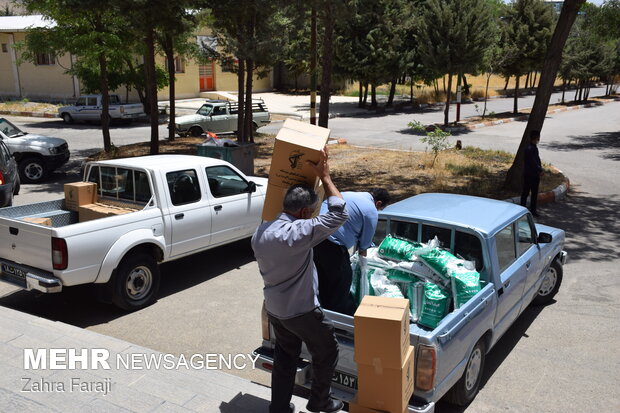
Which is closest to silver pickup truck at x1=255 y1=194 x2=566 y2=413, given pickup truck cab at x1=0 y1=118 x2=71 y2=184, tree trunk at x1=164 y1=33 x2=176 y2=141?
pickup truck cab at x1=0 y1=118 x2=71 y2=184

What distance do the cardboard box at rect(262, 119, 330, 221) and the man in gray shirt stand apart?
0.33 ft

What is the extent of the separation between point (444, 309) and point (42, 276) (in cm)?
442

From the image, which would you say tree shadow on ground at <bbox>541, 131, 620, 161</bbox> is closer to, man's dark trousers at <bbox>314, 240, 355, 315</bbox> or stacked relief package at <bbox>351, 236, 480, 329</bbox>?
stacked relief package at <bbox>351, 236, 480, 329</bbox>

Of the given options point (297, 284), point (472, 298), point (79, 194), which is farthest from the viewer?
point (79, 194)

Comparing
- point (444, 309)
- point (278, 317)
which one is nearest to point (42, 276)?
point (278, 317)

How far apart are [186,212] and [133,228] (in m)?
0.87

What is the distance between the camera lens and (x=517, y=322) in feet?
22.4

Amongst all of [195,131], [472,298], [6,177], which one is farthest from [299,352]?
[195,131]

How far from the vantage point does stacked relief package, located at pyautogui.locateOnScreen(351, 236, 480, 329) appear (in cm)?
496

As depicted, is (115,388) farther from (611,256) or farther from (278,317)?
(611,256)

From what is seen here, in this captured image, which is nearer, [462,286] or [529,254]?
[462,286]

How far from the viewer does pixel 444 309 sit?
4.98 m

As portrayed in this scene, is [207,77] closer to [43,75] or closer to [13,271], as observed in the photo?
[43,75]

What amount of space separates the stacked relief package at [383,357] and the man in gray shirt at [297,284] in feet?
0.75
